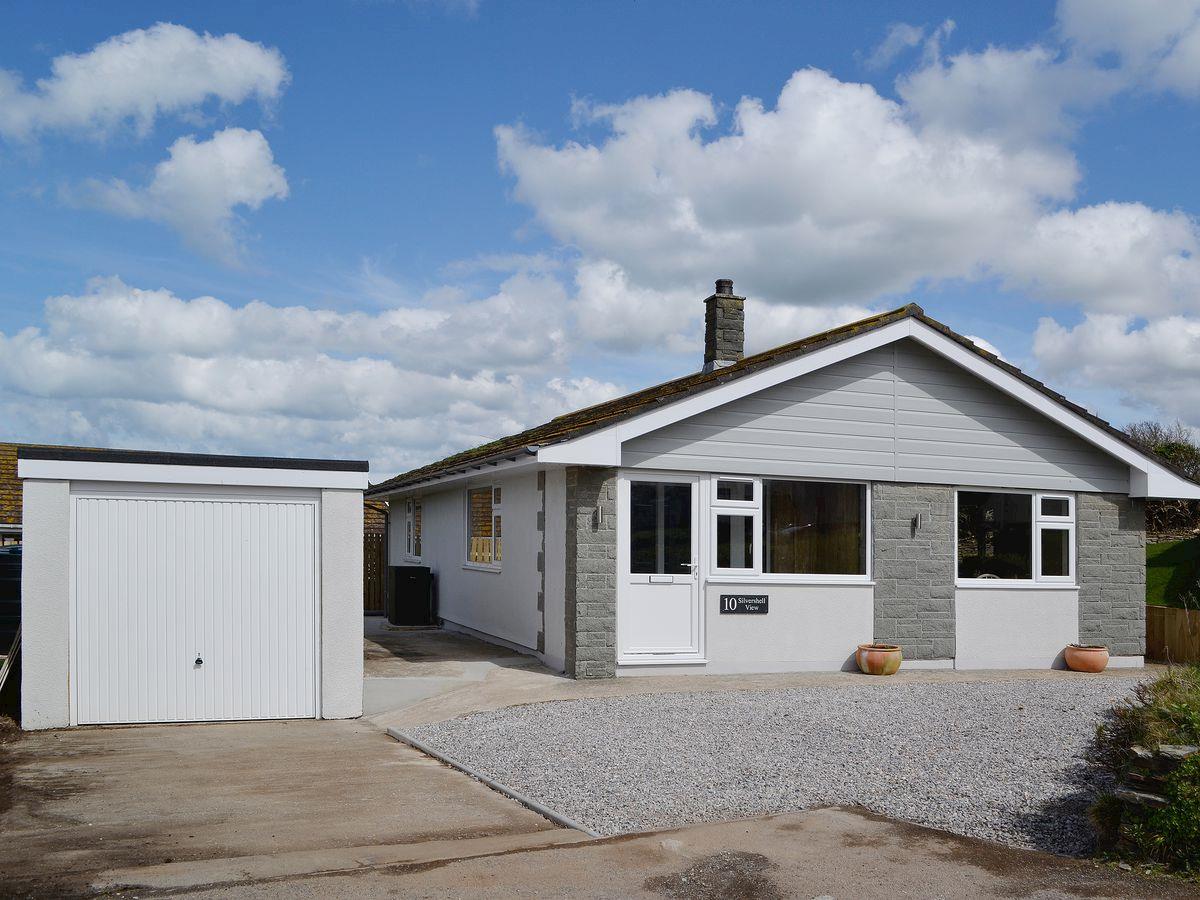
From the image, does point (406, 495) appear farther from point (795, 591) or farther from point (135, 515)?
point (135, 515)

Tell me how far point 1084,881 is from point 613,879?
2563mm

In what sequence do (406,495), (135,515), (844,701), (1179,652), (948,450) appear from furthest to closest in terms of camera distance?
(406,495) → (1179,652) → (948,450) → (844,701) → (135,515)

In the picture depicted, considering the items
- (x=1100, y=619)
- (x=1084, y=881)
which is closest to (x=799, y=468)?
(x=1100, y=619)

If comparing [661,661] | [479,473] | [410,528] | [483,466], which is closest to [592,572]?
[661,661]

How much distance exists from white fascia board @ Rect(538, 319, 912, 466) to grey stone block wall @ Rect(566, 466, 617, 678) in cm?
39

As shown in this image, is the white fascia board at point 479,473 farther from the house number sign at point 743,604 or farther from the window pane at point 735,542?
the house number sign at point 743,604

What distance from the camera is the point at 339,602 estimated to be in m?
11.2

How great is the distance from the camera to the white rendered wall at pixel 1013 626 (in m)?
15.8

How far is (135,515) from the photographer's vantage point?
1070cm

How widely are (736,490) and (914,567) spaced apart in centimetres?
289

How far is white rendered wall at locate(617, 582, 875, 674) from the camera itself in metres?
14.3

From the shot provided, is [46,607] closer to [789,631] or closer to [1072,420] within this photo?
[789,631]

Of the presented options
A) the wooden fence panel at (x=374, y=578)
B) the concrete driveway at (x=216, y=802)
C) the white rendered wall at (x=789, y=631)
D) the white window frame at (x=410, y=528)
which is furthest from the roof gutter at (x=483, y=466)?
the wooden fence panel at (x=374, y=578)

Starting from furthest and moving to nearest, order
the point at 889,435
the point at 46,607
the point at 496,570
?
the point at 496,570 < the point at 889,435 < the point at 46,607
